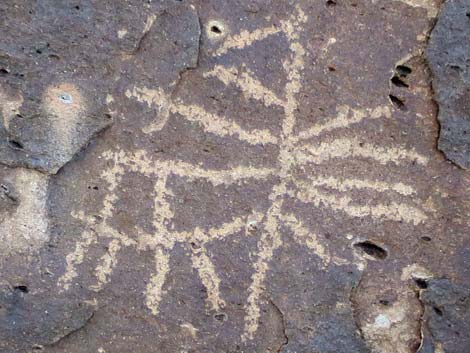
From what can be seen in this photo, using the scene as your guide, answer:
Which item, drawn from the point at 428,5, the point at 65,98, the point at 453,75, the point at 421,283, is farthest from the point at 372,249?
the point at 65,98

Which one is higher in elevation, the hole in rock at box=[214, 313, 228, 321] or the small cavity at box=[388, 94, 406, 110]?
the small cavity at box=[388, 94, 406, 110]

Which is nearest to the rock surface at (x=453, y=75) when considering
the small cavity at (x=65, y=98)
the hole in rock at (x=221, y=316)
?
the hole in rock at (x=221, y=316)

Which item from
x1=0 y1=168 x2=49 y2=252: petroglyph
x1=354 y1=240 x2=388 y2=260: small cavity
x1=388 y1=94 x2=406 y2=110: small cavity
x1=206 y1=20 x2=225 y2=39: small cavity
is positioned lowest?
x1=0 y1=168 x2=49 y2=252: petroglyph

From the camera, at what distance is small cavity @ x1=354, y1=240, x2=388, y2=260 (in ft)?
5.06

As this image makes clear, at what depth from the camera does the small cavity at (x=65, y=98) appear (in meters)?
1.49

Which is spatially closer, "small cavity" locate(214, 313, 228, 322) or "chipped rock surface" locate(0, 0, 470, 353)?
"chipped rock surface" locate(0, 0, 470, 353)

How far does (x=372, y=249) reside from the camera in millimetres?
1550

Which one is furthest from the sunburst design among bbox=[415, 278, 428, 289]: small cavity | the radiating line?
bbox=[415, 278, 428, 289]: small cavity

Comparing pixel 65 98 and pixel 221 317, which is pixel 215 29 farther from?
pixel 221 317

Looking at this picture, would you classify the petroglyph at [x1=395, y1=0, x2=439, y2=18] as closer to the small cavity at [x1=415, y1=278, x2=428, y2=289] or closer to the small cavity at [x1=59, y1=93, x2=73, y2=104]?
the small cavity at [x1=415, y1=278, x2=428, y2=289]

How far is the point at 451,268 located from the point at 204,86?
685 millimetres

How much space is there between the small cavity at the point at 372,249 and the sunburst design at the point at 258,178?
6 cm

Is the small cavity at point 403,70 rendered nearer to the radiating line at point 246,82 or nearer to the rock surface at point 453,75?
the rock surface at point 453,75

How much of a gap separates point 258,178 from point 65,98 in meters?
0.46
